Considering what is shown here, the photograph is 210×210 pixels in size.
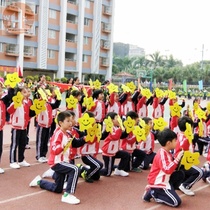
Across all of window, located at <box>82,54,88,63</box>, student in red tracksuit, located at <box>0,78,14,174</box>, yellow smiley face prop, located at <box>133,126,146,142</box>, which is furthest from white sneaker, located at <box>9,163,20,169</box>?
window, located at <box>82,54,88,63</box>

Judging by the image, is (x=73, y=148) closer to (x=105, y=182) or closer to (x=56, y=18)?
(x=105, y=182)

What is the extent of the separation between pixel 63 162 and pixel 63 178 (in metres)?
0.30

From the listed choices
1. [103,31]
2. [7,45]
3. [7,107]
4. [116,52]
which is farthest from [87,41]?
[116,52]

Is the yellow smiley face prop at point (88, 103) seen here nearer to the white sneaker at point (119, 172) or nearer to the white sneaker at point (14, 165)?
the white sneaker at point (119, 172)

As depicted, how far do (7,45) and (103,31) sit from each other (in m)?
13.4

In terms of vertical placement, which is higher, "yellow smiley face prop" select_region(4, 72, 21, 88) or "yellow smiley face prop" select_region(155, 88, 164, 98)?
"yellow smiley face prop" select_region(4, 72, 21, 88)

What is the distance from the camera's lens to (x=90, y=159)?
569cm

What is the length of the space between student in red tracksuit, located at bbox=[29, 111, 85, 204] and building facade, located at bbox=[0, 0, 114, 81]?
27.1 meters

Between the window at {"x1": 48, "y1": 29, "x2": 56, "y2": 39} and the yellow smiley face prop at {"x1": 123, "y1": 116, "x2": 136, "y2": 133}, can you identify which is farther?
the window at {"x1": 48, "y1": 29, "x2": 56, "y2": 39}

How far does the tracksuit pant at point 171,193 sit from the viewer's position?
478cm

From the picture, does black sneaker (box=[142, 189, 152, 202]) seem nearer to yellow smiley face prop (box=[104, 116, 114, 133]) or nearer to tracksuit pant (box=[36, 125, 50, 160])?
yellow smiley face prop (box=[104, 116, 114, 133])

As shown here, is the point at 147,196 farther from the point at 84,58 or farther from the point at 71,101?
the point at 84,58

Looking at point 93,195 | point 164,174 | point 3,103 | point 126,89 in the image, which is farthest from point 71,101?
point 164,174

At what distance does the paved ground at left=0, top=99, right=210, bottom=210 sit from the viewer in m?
4.70
